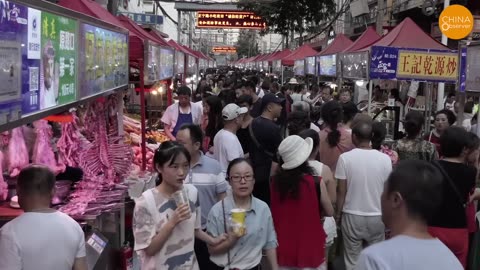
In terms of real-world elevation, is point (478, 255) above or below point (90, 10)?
below

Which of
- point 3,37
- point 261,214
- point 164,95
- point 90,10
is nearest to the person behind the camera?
point 3,37

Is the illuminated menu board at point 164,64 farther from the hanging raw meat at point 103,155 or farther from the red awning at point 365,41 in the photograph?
the red awning at point 365,41

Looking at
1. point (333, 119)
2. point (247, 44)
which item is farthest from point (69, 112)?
point (247, 44)

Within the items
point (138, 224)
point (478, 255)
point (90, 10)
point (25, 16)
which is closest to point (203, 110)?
point (90, 10)


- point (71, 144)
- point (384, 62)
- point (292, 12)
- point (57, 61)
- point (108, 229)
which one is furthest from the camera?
point (292, 12)

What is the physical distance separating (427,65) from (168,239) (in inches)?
286

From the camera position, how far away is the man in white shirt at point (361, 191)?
5.16 meters

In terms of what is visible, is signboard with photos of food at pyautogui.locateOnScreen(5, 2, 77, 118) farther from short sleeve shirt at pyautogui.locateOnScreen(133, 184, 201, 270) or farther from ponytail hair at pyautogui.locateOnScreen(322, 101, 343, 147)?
ponytail hair at pyautogui.locateOnScreen(322, 101, 343, 147)

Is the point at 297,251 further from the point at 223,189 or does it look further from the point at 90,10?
the point at 90,10

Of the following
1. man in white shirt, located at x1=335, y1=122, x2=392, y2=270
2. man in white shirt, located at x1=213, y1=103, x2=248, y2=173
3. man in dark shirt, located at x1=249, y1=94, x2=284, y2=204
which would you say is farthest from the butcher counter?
man in white shirt, located at x1=335, y1=122, x2=392, y2=270

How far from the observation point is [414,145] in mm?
6441

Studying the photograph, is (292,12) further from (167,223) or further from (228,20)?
(167,223)

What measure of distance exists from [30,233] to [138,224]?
2.22 ft

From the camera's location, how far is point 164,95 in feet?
47.3
